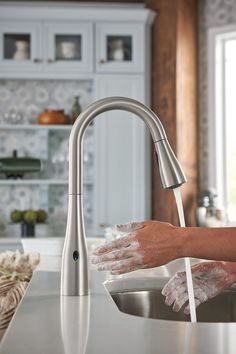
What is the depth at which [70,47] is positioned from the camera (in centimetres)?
526

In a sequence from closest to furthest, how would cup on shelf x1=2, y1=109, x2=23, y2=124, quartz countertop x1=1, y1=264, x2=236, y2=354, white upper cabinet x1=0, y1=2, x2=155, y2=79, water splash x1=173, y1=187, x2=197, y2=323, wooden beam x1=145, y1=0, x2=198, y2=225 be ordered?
quartz countertop x1=1, y1=264, x2=236, y2=354 → water splash x1=173, y1=187, x2=197, y2=323 → wooden beam x1=145, y1=0, x2=198, y2=225 → white upper cabinet x1=0, y1=2, x2=155, y2=79 → cup on shelf x1=2, y1=109, x2=23, y2=124

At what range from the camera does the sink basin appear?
5.53 feet

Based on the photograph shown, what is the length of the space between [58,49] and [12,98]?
575mm

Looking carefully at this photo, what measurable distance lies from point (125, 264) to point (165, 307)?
492 mm

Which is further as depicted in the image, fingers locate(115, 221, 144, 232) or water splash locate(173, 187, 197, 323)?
water splash locate(173, 187, 197, 323)

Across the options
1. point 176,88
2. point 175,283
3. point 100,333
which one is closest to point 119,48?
point 176,88

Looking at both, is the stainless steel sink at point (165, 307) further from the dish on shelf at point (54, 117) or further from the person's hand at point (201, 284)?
the dish on shelf at point (54, 117)

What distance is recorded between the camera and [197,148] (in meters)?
5.34

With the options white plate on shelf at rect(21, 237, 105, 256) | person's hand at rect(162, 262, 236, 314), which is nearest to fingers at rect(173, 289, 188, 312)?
person's hand at rect(162, 262, 236, 314)

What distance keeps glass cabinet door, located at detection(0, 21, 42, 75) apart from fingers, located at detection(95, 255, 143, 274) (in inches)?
163

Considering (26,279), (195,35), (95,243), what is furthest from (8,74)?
(26,279)

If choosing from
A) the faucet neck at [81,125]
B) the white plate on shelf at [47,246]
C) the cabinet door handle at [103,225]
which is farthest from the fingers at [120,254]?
the cabinet door handle at [103,225]

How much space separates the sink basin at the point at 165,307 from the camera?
5.53 ft

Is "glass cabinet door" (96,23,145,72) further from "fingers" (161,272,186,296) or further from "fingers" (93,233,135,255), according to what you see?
"fingers" (93,233,135,255)
